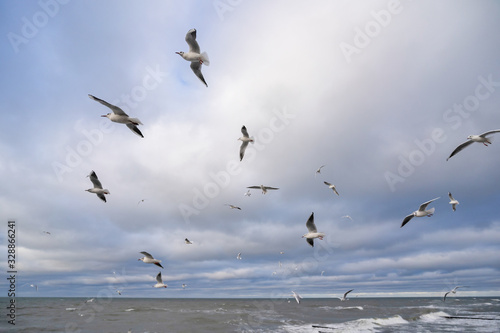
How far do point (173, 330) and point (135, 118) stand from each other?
83.8 ft

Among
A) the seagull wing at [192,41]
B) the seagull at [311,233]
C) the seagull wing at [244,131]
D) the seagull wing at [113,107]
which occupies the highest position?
the seagull wing at [192,41]

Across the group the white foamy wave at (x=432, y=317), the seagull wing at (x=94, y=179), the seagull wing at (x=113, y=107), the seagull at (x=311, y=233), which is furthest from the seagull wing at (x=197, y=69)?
the white foamy wave at (x=432, y=317)

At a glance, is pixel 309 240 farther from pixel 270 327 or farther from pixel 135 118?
pixel 270 327

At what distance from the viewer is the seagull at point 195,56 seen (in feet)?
43.8

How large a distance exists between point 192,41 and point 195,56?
24.1 inches

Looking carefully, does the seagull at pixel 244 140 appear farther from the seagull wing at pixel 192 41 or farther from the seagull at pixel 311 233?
the seagull wing at pixel 192 41

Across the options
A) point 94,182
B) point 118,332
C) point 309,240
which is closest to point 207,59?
point 94,182

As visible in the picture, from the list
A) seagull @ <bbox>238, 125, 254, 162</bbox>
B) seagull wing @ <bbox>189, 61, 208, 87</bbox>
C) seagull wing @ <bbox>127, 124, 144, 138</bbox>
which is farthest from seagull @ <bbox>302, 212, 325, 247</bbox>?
seagull wing @ <bbox>127, 124, 144, 138</bbox>

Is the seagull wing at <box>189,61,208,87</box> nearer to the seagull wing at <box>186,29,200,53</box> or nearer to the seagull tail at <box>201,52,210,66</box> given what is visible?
the seagull tail at <box>201,52,210,66</box>

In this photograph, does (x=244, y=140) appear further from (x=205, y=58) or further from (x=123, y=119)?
(x=123, y=119)

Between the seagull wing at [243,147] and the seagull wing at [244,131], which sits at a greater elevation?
the seagull wing at [244,131]

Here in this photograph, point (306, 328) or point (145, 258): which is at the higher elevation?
point (145, 258)

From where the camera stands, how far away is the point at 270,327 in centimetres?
3294

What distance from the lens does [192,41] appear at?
1328 cm
